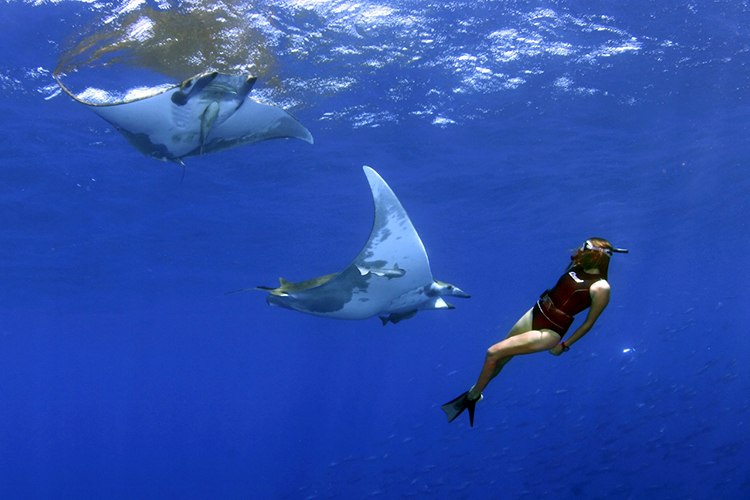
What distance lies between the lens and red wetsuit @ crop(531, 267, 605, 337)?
12.0ft

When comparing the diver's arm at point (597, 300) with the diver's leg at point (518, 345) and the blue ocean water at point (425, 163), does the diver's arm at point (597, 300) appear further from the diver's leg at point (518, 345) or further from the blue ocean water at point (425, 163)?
the blue ocean water at point (425, 163)

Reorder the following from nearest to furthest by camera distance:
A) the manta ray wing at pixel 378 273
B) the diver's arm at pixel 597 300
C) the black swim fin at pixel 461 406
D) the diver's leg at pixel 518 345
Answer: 1. the diver's arm at pixel 597 300
2. the diver's leg at pixel 518 345
3. the black swim fin at pixel 461 406
4. the manta ray wing at pixel 378 273

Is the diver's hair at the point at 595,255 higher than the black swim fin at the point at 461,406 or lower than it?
higher

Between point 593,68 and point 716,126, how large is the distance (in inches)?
272

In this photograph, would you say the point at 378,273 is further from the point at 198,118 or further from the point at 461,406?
the point at 198,118

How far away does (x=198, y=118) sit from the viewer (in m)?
5.28

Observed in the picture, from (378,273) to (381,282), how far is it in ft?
0.79

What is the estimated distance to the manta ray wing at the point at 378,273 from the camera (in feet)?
15.5

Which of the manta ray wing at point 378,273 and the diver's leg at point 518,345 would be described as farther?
the manta ray wing at point 378,273

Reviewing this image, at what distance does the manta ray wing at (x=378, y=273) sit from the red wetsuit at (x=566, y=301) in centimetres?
164

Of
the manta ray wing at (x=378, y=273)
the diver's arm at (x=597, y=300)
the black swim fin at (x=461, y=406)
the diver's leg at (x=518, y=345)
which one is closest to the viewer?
the diver's arm at (x=597, y=300)

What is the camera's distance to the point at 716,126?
48.2 feet

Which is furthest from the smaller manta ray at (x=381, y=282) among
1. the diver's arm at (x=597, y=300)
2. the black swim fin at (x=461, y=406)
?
the diver's arm at (x=597, y=300)

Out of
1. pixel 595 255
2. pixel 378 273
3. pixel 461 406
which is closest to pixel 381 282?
pixel 378 273
